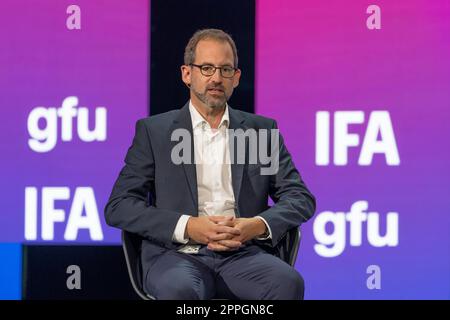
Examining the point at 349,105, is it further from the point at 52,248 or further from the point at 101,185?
the point at 52,248

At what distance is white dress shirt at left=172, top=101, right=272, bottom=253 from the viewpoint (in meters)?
3.24

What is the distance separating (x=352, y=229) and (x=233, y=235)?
124cm

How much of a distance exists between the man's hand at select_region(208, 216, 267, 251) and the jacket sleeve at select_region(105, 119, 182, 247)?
168 mm

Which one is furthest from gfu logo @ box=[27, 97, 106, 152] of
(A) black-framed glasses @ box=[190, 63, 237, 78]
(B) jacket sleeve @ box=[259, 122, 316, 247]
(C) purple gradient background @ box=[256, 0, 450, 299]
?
(B) jacket sleeve @ box=[259, 122, 316, 247]

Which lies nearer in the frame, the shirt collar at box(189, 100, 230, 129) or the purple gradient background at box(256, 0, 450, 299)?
the shirt collar at box(189, 100, 230, 129)

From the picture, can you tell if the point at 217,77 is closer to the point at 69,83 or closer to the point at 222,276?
the point at 222,276

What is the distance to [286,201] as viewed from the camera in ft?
10.4

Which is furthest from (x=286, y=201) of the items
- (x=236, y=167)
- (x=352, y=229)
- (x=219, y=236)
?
(x=352, y=229)

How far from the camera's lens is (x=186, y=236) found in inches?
120

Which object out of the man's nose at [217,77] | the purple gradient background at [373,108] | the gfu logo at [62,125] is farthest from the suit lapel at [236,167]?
the gfu logo at [62,125]

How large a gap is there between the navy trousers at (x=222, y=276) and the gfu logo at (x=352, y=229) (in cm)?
100

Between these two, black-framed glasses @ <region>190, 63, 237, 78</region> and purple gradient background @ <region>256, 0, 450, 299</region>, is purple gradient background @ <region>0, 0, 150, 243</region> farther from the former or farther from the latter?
black-framed glasses @ <region>190, 63, 237, 78</region>

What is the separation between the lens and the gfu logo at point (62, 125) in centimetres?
414
